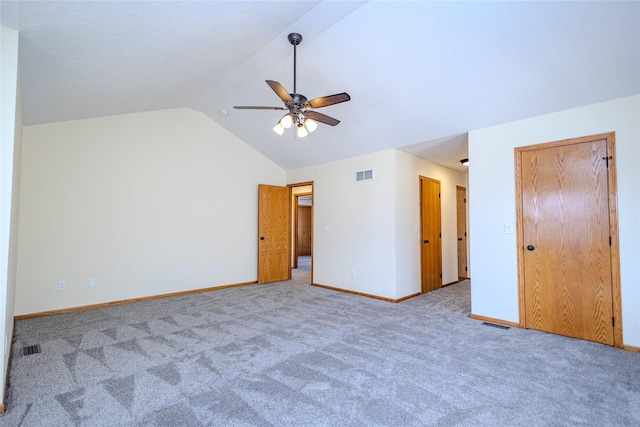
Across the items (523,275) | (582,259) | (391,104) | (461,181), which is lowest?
(523,275)

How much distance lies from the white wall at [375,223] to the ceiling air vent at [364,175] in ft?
0.22

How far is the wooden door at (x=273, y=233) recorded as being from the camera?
6.13m

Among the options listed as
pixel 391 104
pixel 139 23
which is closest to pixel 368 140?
pixel 391 104

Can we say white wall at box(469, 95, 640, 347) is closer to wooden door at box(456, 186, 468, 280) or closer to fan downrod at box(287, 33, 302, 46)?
fan downrod at box(287, 33, 302, 46)

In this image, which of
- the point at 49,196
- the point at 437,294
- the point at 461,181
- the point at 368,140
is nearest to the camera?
the point at 49,196

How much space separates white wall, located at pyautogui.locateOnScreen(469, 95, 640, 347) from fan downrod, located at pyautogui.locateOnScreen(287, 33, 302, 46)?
2.40 m

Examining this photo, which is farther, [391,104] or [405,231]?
[405,231]

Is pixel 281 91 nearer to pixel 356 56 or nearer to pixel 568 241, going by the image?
pixel 356 56

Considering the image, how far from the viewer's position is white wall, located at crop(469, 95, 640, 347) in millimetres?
2840

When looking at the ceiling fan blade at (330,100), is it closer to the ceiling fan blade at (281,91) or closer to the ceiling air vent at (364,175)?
the ceiling fan blade at (281,91)

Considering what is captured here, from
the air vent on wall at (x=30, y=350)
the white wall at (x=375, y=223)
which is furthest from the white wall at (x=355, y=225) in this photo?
the air vent on wall at (x=30, y=350)

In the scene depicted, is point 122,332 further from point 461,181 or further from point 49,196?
point 461,181

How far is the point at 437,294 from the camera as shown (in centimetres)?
512

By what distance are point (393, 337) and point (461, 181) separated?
4527mm
